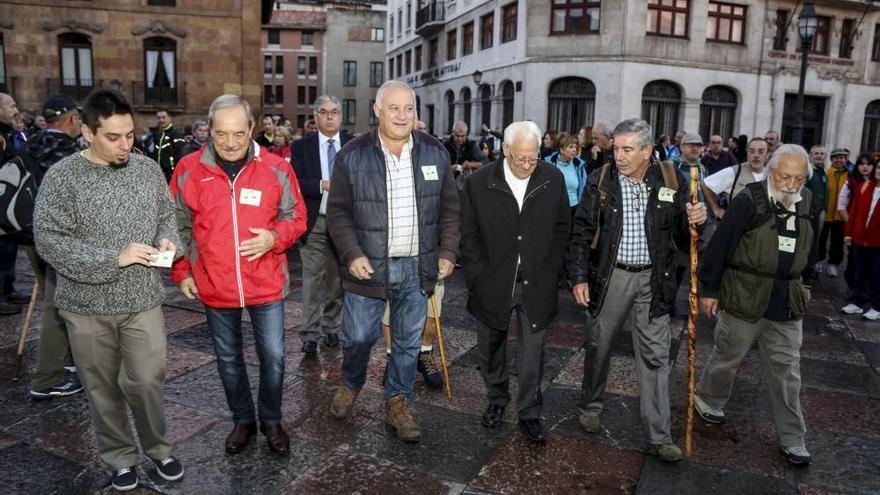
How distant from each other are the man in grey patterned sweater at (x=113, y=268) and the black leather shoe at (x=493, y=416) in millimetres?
1826

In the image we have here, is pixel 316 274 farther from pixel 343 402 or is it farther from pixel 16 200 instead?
pixel 16 200

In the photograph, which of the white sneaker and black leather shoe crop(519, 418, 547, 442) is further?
the white sneaker

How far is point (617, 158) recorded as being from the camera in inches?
147

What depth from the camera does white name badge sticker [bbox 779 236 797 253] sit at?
12.4 ft

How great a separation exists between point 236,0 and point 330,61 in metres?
40.7

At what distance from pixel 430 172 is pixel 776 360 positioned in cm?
238

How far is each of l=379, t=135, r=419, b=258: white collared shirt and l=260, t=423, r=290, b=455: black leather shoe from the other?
120cm

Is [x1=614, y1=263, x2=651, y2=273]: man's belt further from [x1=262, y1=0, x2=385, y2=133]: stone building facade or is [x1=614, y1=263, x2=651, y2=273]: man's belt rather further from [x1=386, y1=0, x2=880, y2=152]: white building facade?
[x1=262, y1=0, x2=385, y2=133]: stone building facade

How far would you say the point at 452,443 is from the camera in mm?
3828

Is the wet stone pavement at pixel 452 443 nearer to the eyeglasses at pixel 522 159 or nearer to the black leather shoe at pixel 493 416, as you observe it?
the black leather shoe at pixel 493 416

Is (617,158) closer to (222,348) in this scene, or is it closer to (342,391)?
(342,391)

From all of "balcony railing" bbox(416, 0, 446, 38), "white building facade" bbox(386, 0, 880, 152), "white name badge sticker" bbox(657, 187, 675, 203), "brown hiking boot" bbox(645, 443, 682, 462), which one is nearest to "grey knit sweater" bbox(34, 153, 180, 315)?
"white name badge sticker" bbox(657, 187, 675, 203)

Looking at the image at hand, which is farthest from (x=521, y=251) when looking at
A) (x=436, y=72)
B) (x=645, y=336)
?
(x=436, y=72)

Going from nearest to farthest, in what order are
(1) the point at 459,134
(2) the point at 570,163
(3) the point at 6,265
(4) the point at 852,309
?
(3) the point at 6,265, (4) the point at 852,309, (2) the point at 570,163, (1) the point at 459,134
